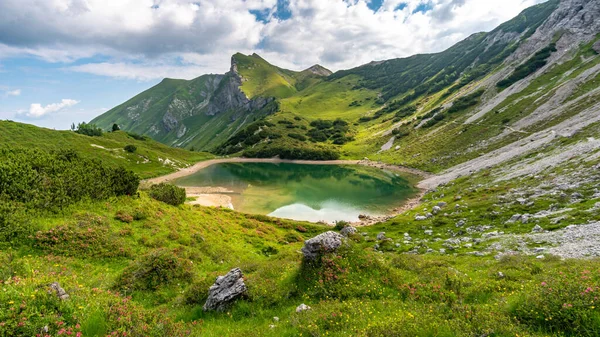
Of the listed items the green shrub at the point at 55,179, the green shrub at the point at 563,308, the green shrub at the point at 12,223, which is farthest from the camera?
the green shrub at the point at 55,179

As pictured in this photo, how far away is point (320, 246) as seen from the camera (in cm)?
1603

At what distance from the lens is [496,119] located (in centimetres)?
10475

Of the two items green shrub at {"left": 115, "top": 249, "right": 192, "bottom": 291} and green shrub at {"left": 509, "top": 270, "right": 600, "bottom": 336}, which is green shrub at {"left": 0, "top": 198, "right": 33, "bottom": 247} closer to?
green shrub at {"left": 115, "top": 249, "right": 192, "bottom": 291}

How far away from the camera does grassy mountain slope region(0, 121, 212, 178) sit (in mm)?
88700

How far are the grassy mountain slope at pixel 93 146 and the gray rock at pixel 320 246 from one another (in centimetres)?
8880

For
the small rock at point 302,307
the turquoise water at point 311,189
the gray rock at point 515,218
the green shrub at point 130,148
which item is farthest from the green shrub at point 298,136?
the small rock at point 302,307

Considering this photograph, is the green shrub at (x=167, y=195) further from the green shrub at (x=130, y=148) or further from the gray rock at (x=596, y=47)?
the gray rock at (x=596, y=47)

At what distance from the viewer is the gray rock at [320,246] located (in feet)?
52.4

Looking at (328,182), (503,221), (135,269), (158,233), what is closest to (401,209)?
(503,221)

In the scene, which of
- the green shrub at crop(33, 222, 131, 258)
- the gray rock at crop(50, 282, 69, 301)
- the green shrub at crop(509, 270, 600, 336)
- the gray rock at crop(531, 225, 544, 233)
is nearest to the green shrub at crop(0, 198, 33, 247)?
the green shrub at crop(33, 222, 131, 258)

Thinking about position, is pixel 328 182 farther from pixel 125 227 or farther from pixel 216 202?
pixel 125 227

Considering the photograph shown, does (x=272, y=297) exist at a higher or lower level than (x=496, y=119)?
lower

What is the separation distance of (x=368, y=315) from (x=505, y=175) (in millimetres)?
56667

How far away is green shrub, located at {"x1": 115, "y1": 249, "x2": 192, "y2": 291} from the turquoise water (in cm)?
4380
